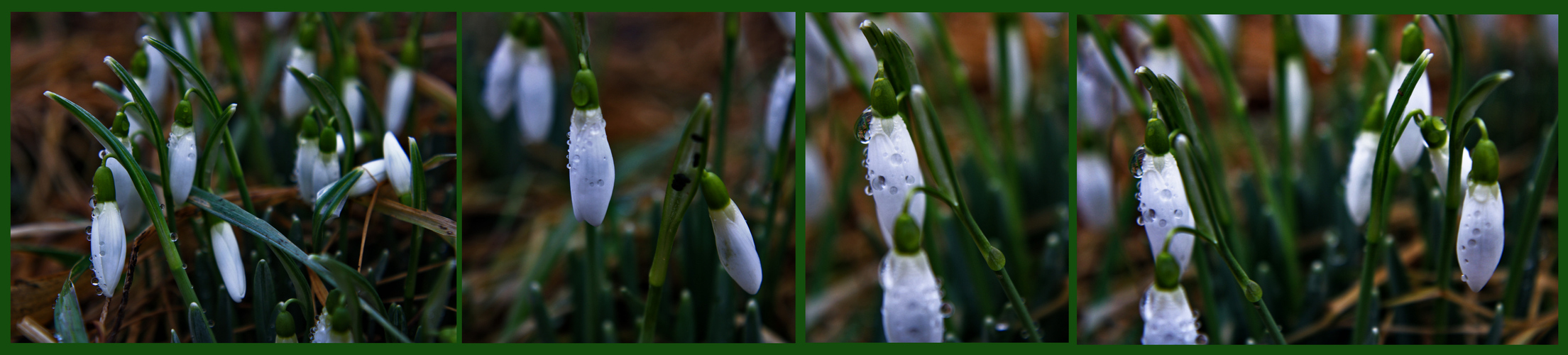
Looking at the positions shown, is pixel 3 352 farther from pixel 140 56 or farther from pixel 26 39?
pixel 26 39

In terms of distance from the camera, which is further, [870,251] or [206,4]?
[870,251]

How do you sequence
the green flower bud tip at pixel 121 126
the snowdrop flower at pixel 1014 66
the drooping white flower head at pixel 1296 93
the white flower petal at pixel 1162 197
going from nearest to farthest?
the white flower petal at pixel 1162 197
the green flower bud tip at pixel 121 126
the drooping white flower head at pixel 1296 93
the snowdrop flower at pixel 1014 66

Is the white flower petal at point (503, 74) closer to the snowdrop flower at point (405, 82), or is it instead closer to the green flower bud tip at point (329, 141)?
the snowdrop flower at point (405, 82)

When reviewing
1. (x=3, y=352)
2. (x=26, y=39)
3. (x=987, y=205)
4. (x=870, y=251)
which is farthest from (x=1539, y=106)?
(x=26, y=39)

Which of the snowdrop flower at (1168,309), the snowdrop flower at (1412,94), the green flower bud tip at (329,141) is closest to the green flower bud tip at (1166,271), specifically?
the snowdrop flower at (1168,309)

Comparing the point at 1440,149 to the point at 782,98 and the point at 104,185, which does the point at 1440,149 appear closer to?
the point at 782,98
